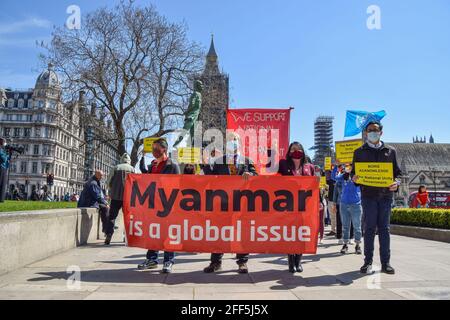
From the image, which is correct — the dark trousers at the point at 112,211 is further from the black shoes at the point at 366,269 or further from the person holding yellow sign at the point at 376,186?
the black shoes at the point at 366,269

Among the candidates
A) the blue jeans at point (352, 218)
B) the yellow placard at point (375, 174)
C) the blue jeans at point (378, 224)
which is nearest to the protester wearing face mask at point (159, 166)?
the yellow placard at point (375, 174)

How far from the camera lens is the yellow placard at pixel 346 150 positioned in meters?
10.0

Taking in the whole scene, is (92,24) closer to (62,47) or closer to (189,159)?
(62,47)

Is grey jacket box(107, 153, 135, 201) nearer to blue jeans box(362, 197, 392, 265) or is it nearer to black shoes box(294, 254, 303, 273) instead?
black shoes box(294, 254, 303, 273)

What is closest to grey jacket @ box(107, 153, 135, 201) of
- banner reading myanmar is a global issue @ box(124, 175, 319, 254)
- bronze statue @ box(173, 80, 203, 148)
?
banner reading myanmar is a global issue @ box(124, 175, 319, 254)

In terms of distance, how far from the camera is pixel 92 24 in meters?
23.3

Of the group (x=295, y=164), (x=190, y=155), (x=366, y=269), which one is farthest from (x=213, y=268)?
(x=190, y=155)

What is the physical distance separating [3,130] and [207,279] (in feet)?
374

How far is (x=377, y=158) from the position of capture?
20.0ft

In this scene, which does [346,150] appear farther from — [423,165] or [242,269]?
[423,165]

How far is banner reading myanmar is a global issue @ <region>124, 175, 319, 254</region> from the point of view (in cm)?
593

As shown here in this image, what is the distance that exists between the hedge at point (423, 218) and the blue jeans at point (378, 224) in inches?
294

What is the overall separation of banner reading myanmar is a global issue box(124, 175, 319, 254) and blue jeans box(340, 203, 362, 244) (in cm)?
243
